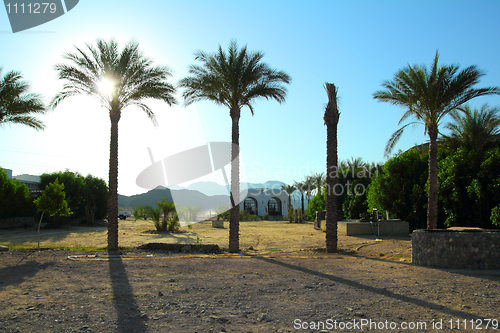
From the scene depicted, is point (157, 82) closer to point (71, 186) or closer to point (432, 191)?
point (432, 191)

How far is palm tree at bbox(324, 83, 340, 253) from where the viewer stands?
12805 millimetres

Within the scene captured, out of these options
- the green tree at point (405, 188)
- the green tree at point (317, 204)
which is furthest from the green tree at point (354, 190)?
the green tree at point (405, 188)

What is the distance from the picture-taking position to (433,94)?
601 inches

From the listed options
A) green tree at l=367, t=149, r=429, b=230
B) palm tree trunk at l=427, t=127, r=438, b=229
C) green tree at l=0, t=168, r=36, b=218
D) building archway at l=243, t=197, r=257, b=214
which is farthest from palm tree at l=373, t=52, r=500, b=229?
building archway at l=243, t=197, r=257, b=214

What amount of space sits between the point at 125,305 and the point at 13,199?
93.3ft

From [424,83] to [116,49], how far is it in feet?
47.0

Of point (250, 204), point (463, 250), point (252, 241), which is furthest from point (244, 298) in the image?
point (250, 204)

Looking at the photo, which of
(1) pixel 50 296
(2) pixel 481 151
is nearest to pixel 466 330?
(1) pixel 50 296

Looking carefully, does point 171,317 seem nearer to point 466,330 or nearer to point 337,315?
point 337,315

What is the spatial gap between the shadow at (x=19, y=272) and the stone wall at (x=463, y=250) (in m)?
9.72

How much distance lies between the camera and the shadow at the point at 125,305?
13.6 ft

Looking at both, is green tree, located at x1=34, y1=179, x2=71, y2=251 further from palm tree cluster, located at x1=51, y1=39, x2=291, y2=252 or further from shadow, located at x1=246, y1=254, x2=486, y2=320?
shadow, located at x1=246, y1=254, x2=486, y2=320

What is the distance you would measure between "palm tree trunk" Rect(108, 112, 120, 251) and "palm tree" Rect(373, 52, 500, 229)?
543 inches

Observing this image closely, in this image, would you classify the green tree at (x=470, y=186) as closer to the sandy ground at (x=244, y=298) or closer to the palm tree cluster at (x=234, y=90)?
the palm tree cluster at (x=234, y=90)
